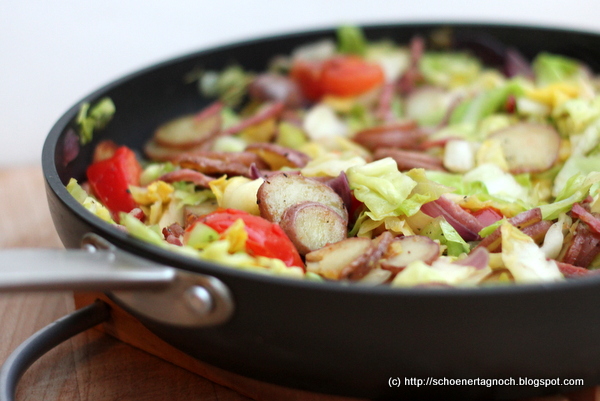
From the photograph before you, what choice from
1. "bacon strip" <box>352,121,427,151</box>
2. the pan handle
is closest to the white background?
"bacon strip" <box>352,121,427,151</box>

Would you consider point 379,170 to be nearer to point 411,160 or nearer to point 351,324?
point 411,160

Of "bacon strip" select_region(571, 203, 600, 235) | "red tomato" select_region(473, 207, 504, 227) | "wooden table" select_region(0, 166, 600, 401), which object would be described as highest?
"bacon strip" select_region(571, 203, 600, 235)

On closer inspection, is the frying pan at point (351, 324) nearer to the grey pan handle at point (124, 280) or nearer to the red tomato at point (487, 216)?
→ the grey pan handle at point (124, 280)

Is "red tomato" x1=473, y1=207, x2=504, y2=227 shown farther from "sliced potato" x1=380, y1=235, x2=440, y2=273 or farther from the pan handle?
the pan handle

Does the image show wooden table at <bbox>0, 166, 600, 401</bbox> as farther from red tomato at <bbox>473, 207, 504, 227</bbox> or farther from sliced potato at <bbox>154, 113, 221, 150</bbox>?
sliced potato at <bbox>154, 113, 221, 150</bbox>

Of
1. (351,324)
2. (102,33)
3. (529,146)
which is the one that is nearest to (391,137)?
(529,146)

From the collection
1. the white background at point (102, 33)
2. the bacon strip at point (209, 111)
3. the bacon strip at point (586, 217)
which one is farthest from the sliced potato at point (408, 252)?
the white background at point (102, 33)

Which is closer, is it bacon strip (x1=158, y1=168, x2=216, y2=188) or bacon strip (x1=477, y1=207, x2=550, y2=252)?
bacon strip (x1=477, y1=207, x2=550, y2=252)

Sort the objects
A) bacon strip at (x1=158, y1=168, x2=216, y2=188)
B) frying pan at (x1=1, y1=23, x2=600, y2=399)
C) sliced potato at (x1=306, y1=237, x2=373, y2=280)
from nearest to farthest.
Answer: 1. frying pan at (x1=1, y1=23, x2=600, y2=399)
2. sliced potato at (x1=306, y1=237, x2=373, y2=280)
3. bacon strip at (x1=158, y1=168, x2=216, y2=188)

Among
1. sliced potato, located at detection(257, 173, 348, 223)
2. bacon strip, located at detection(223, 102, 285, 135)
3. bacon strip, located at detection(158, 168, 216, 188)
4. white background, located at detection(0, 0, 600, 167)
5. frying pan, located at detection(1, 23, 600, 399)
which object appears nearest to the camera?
frying pan, located at detection(1, 23, 600, 399)

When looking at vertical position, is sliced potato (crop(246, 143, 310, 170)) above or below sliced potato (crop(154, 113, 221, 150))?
above
